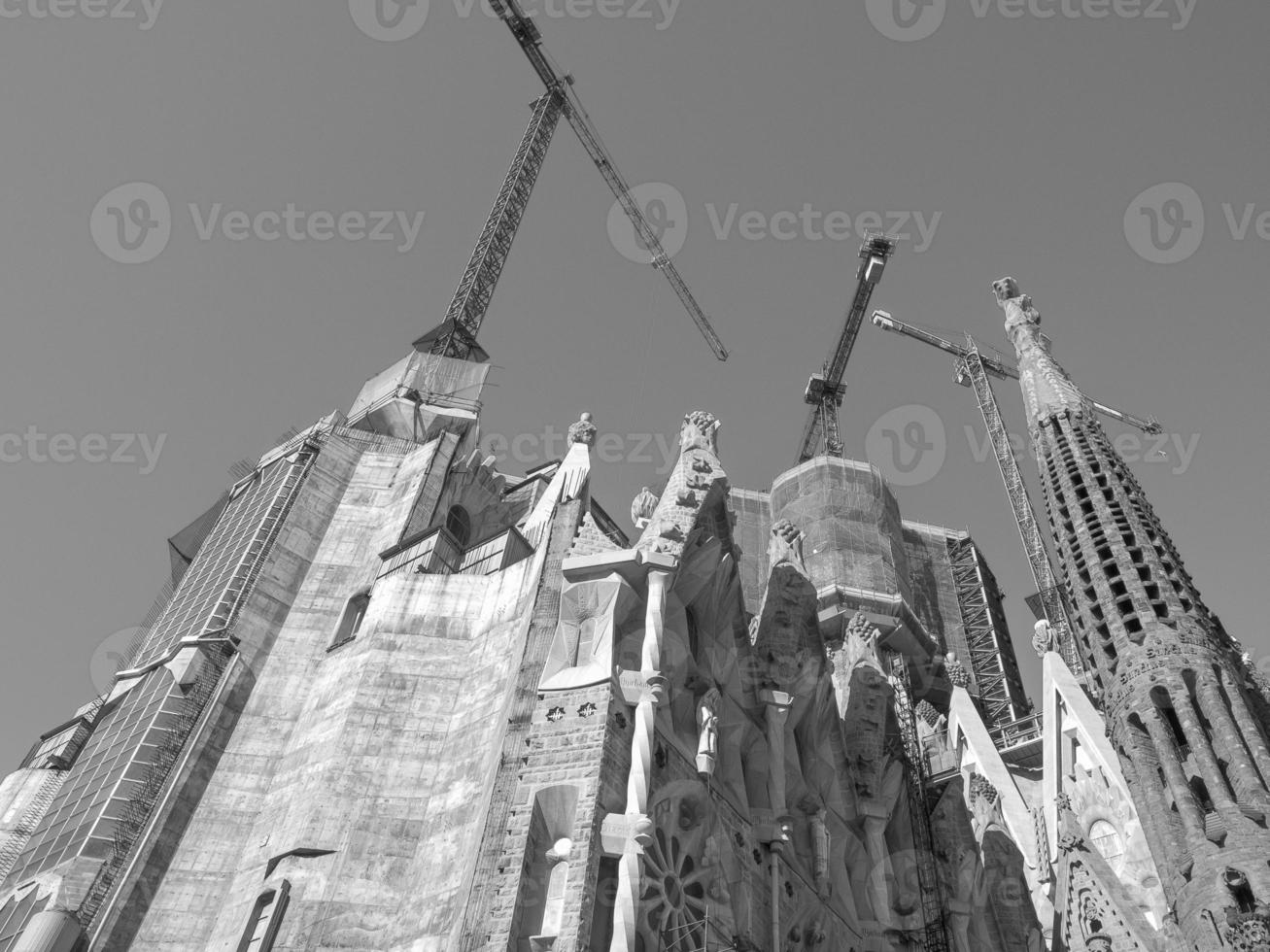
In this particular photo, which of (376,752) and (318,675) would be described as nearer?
(376,752)

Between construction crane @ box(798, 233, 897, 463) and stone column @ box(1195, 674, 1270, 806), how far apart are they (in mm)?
44131

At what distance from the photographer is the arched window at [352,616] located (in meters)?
27.8

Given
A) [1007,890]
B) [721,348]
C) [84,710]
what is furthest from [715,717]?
[721,348]

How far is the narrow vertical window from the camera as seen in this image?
19562 millimetres

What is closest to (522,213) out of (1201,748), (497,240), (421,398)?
(497,240)

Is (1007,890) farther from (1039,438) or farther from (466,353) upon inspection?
(466,353)

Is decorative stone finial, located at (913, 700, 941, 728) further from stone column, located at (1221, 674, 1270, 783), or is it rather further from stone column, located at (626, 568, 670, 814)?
stone column, located at (626, 568, 670, 814)

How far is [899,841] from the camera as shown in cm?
3002

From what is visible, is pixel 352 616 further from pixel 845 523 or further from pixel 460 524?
pixel 845 523

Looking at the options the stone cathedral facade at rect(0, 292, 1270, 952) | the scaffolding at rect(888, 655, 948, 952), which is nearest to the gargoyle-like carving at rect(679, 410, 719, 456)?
the stone cathedral facade at rect(0, 292, 1270, 952)

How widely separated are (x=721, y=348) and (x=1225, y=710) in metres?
48.7

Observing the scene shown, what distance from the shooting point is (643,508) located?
24.7 meters

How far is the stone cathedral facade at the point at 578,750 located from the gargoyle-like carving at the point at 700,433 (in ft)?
0.27

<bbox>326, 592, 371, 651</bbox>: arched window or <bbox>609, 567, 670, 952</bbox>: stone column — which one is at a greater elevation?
<bbox>326, 592, 371, 651</bbox>: arched window
